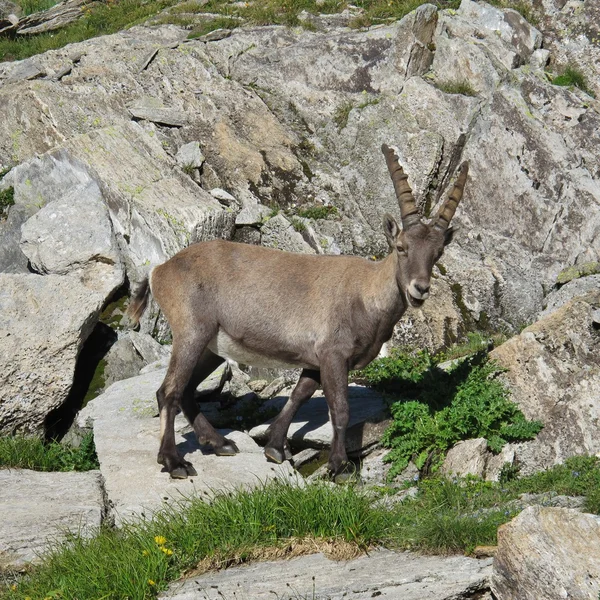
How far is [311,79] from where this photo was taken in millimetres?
16391

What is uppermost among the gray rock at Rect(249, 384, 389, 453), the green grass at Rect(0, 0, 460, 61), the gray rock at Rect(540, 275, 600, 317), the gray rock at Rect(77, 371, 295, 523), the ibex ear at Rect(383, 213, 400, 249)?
the green grass at Rect(0, 0, 460, 61)

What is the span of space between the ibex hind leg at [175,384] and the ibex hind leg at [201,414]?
223 millimetres

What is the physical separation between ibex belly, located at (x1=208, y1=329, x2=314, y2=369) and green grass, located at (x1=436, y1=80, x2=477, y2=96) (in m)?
7.72

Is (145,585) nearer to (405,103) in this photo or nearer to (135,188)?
(135,188)

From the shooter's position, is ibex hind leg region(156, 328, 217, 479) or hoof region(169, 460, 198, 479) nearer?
hoof region(169, 460, 198, 479)

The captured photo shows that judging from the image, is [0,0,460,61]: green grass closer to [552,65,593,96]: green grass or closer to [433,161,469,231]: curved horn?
[552,65,593,96]: green grass

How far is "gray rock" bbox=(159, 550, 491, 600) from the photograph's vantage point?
236 inches

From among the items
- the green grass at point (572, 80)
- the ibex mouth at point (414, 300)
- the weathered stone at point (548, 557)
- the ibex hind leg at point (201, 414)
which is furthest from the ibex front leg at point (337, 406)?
the green grass at point (572, 80)

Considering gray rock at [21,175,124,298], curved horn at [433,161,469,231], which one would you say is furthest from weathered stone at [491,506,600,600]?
gray rock at [21,175,124,298]

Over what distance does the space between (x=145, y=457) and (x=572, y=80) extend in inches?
442

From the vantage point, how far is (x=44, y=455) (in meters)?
10.0

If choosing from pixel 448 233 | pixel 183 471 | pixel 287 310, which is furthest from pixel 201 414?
pixel 448 233

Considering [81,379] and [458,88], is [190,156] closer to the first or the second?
[81,379]

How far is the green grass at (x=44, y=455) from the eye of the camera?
9.77 meters
